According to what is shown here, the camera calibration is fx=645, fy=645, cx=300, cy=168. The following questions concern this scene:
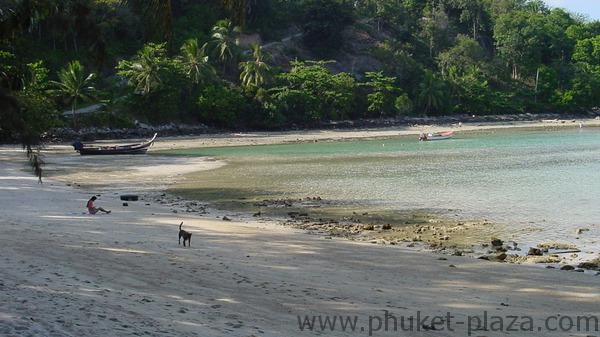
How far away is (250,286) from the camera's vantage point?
8328 millimetres

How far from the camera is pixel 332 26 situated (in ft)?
265

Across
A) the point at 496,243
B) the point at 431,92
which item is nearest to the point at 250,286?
the point at 496,243

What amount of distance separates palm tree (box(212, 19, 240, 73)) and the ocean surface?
75.4ft

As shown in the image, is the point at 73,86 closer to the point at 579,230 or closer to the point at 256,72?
the point at 256,72

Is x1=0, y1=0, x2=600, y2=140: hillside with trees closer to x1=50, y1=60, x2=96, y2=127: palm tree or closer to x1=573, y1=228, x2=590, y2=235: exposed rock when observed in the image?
x1=50, y1=60, x2=96, y2=127: palm tree

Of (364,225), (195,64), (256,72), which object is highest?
(195,64)

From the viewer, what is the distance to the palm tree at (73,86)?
50.9m

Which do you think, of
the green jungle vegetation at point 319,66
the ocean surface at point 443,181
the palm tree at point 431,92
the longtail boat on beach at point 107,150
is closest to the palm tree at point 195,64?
the green jungle vegetation at point 319,66

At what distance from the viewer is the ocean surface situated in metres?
17.3

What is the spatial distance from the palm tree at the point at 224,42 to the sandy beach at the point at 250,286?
52.9 m

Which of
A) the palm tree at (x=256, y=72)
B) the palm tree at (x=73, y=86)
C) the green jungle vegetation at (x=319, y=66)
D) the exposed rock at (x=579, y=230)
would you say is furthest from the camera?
the palm tree at (x=256, y=72)

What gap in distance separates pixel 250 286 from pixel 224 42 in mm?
60316

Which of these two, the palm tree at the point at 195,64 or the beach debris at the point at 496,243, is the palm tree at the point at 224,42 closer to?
the palm tree at the point at 195,64

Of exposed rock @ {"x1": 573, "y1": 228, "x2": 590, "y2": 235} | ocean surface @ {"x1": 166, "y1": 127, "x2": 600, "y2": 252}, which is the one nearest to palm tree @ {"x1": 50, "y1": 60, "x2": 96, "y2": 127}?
ocean surface @ {"x1": 166, "y1": 127, "x2": 600, "y2": 252}
